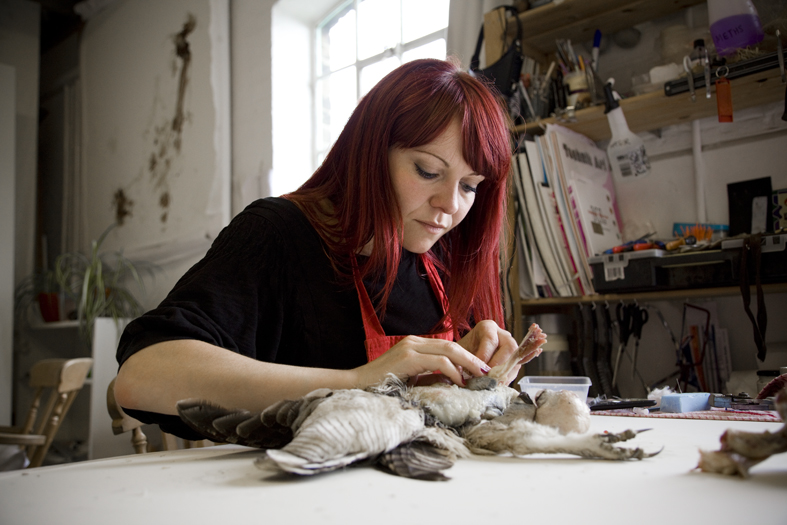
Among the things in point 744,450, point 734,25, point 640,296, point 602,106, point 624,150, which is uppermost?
point 734,25

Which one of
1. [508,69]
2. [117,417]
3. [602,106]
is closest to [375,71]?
[508,69]

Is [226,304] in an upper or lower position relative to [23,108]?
lower

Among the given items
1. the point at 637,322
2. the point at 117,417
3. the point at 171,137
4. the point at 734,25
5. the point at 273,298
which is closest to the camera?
the point at 273,298

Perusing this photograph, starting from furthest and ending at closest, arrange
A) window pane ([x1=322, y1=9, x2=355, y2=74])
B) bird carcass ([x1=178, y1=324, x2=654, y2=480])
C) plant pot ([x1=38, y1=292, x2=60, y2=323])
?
plant pot ([x1=38, y1=292, x2=60, y2=323]), window pane ([x1=322, y1=9, x2=355, y2=74]), bird carcass ([x1=178, y1=324, x2=654, y2=480])

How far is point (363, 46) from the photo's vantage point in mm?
2967

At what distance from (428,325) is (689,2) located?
53.4 inches

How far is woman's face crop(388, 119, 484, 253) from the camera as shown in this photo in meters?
1.02

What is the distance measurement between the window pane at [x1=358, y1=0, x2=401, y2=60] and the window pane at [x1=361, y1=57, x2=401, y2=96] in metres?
0.06

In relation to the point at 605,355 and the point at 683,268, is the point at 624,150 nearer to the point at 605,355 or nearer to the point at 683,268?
the point at 683,268

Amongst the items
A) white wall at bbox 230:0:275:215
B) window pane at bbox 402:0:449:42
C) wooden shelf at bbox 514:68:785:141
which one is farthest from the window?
wooden shelf at bbox 514:68:785:141

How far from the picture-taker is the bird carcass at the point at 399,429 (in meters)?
0.52

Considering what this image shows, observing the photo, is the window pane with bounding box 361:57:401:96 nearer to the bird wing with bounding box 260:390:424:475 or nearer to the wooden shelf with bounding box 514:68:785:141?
the wooden shelf with bounding box 514:68:785:141

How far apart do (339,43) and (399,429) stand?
9.73 feet

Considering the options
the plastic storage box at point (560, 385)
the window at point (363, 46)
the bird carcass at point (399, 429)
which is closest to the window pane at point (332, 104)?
the window at point (363, 46)
